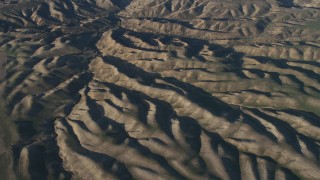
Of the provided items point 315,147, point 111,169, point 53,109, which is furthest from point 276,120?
point 53,109

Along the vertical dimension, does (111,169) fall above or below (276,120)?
below

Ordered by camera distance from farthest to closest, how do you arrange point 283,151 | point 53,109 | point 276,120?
point 53,109 < point 276,120 < point 283,151

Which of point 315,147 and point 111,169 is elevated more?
point 315,147

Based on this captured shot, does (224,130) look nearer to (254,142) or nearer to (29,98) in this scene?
(254,142)

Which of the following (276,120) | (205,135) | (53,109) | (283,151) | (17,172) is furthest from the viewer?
(53,109)

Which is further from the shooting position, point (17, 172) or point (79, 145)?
point (79, 145)

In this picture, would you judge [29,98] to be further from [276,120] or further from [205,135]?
[276,120]

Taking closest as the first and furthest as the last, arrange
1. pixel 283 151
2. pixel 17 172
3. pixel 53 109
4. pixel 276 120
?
1. pixel 17 172
2. pixel 283 151
3. pixel 276 120
4. pixel 53 109

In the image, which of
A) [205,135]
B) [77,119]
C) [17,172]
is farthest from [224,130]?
[17,172]
